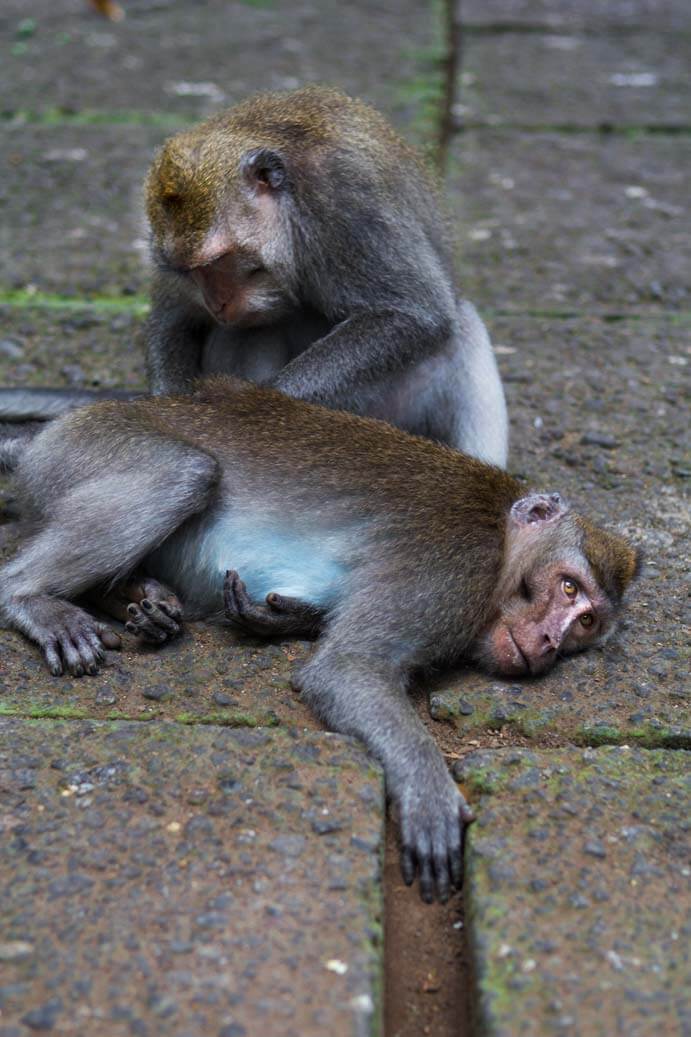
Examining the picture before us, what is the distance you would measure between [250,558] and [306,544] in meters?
0.17

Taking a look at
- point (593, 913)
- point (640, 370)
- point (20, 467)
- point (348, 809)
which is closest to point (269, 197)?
point (20, 467)

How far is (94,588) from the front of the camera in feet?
11.8

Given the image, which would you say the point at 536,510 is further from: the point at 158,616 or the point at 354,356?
the point at 158,616

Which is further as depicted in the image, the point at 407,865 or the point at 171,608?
the point at 171,608

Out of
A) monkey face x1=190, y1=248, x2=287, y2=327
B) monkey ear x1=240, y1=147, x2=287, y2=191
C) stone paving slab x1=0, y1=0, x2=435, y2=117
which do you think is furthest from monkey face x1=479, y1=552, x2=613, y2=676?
stone paving slab x1=0, y1=0, x2=435, y2=117

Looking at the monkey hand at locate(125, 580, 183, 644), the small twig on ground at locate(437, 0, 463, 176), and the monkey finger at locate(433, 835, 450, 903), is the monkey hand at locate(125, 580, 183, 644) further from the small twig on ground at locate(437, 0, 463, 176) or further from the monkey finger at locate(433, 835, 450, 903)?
the small twig on ground at locate(437, 0, 463, 176)

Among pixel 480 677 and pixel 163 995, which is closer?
pixel 163 995

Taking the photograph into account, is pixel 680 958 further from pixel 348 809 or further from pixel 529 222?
pixel 529 222

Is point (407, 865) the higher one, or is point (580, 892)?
point (580, 892)

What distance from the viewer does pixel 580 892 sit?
2.57 meters

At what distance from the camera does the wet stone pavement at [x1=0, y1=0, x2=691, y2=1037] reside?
2.31 meters

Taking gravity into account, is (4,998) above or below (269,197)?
below

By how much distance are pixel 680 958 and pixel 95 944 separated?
1084 millimetres

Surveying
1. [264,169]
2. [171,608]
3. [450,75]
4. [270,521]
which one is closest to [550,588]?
[270,521]
